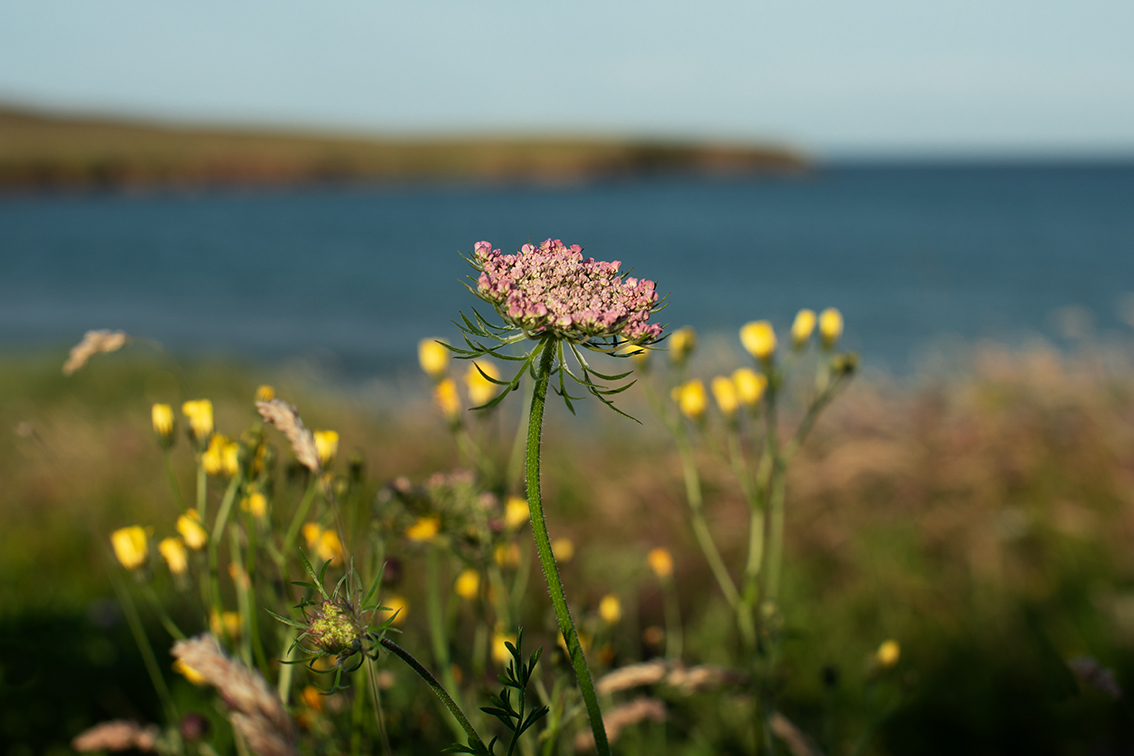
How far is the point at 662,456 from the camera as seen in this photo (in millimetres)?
5254

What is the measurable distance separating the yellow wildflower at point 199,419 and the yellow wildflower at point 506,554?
0.54m

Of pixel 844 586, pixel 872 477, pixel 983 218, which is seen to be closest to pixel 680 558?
pixel 844 586

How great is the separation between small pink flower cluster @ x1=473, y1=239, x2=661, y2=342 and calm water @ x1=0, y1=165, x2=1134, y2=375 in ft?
19.2

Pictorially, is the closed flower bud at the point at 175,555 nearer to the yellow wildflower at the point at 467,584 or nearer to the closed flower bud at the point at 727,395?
the yellow wildflower at the point at 467,584

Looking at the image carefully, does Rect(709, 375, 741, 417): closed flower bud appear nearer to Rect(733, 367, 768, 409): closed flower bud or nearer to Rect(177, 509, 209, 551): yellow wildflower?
Rect(733, 367, 768, 409): closed flower bud

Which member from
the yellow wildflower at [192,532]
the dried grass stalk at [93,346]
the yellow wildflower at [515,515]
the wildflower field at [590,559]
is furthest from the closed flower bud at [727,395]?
the dried grass stalk at [93,346]

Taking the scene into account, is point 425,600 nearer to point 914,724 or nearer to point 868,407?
point 914,724

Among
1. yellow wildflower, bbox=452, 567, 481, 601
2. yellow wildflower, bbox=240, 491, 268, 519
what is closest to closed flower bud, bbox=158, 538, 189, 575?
yellow wildflower, bbox=240, 491, 268, 519

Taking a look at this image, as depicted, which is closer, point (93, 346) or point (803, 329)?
point (93, 346)

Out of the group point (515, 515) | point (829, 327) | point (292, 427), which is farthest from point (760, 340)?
point (292, 427)

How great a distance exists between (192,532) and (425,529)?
400 mm

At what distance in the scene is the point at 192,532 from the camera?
139 centimetres

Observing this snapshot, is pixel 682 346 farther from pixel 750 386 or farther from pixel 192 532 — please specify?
pixel 192 532

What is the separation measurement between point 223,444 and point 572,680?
74cm
